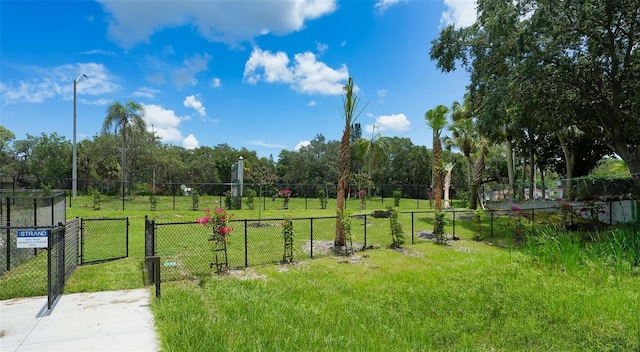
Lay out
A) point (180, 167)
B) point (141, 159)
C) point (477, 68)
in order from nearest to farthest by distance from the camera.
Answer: point (477, 68), point (141, 159), point (180, 167)

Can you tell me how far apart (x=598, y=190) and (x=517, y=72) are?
8432 millimetres

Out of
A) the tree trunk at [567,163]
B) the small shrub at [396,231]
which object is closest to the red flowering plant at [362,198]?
the tree trunk at [567,163]

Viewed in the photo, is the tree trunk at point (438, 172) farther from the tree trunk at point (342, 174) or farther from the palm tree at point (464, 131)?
the palm tree at point (464, 131)

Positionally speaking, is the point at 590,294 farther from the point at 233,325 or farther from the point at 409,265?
the point at 233,325

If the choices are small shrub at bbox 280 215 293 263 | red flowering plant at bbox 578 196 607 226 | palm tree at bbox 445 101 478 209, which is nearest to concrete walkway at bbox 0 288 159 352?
small shrub at bbox 280 215 293 263

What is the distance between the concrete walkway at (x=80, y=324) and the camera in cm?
348

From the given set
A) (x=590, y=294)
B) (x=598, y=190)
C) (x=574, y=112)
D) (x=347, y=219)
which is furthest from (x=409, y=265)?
(x=598, y=190)

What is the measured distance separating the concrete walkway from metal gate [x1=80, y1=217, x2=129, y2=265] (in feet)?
9.47

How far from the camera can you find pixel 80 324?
4008 millimetres

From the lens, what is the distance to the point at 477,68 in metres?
13.7

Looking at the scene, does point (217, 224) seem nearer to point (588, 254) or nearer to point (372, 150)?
point (588, 254)

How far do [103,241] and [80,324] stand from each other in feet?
22.0

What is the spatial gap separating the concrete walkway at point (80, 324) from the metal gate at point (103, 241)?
114 inches

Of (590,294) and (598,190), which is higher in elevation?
(598,190)
